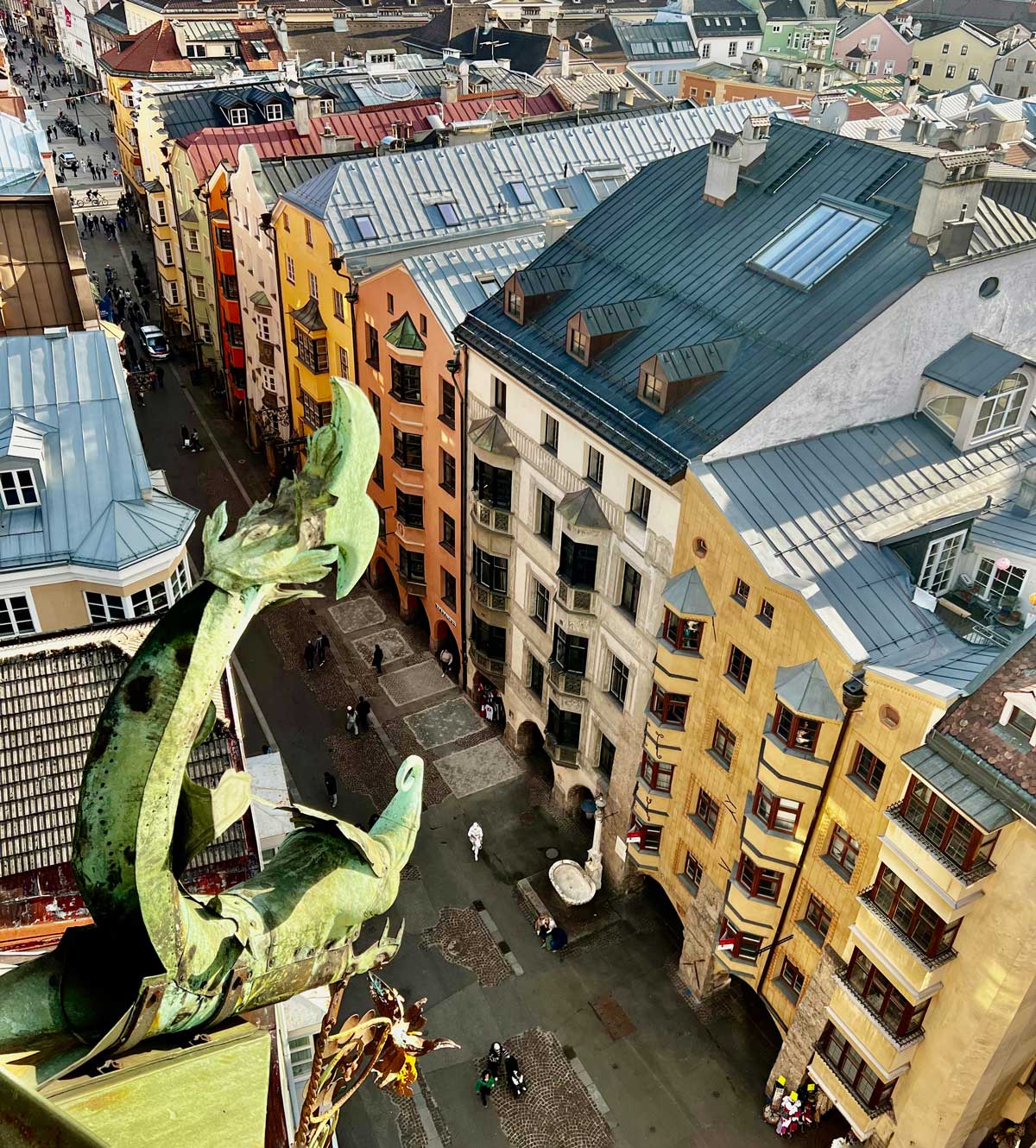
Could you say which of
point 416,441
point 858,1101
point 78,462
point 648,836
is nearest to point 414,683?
point 416,441

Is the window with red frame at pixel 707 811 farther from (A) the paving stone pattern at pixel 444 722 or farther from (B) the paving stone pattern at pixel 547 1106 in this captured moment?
(A) the paving stone pattern at pixel 444 722

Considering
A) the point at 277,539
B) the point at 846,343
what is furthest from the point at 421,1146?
the point at 277,539

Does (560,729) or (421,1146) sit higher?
(560,729)

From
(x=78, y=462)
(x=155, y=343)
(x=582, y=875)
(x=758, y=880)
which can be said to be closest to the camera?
(x=78, y=462)

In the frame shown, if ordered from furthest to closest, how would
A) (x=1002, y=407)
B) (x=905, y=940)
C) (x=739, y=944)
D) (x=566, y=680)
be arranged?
1. (x=566, y=680)
2. (x=739, y=944)
3. (x=1002, y=407)
4. (x=905, y=940)

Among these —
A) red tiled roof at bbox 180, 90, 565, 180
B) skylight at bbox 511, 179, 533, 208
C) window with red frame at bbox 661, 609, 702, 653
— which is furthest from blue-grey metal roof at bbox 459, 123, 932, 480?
red tiled roof at bbox 180, 90, 565, 180

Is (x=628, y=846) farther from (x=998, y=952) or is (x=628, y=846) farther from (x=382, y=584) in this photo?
(x=382, y=584)

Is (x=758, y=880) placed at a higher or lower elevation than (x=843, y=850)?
lower

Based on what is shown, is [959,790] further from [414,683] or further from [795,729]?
[414,683]
